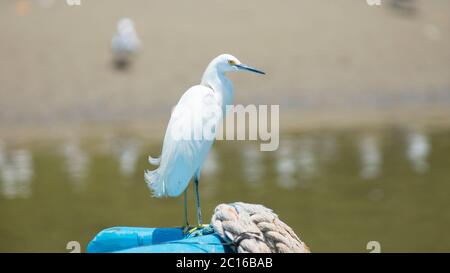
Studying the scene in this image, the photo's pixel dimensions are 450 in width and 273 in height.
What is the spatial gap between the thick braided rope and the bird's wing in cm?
48

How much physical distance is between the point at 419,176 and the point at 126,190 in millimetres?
6811

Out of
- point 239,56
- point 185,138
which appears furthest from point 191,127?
point 239,56

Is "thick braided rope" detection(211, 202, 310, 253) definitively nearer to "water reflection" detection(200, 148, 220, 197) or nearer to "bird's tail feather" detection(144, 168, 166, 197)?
"bird's tail feather" detection(144, 168, 166, 197)

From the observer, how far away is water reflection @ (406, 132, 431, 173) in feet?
60.5

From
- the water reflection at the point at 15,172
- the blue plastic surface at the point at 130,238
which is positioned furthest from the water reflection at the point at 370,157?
→ the blue plastic surface at the point at 130,238

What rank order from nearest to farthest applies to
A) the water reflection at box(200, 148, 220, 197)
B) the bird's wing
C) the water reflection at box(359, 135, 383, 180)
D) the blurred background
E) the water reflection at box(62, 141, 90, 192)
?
1. the bird's wing
2. the blurred background
3. the water reflection at box(200, 148, 220, 197)
4. the water reflection at box(359, 135, 383, 180)
5. the water reflection at box(62, 141, 90, 192)

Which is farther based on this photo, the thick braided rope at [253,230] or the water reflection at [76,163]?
the water reflection at [76,163]

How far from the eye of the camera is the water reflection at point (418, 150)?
726 inches

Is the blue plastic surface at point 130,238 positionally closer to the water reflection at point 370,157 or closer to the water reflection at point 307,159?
the water reflection at point 307,159

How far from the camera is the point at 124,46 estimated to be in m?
31.3

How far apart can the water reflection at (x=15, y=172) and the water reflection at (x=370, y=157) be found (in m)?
8.09

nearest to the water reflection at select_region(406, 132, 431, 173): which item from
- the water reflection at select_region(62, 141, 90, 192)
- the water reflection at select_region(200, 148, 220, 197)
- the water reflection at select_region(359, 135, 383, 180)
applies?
the water reflection at select_region(359, 135, 383, 180)

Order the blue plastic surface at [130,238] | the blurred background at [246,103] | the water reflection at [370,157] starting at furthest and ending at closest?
the water reflection at [370,157]
the blurred background at [246,103]
the blue plastic surface at [130,238]
